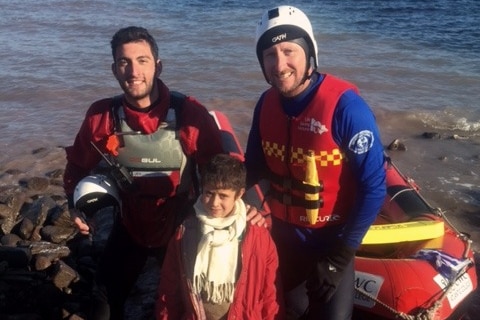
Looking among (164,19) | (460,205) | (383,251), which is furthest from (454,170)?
(164,19)

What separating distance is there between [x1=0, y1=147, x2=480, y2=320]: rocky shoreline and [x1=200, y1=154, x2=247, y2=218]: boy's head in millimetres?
1626

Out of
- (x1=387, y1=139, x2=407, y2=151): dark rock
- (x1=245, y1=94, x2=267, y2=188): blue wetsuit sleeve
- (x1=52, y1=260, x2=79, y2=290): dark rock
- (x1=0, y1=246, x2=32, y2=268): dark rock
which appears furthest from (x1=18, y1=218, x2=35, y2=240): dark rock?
(x1=387, y1=139, x2=407, y2=151): dark rock

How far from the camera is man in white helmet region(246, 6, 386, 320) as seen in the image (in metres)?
2.61

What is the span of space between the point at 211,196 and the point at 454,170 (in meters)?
4.87

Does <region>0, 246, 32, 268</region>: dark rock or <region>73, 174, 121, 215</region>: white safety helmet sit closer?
<region>73, 174, 121, 215</region>: white safety helmet

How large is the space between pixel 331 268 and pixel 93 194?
4.67 ft

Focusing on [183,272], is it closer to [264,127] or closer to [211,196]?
[211,196]

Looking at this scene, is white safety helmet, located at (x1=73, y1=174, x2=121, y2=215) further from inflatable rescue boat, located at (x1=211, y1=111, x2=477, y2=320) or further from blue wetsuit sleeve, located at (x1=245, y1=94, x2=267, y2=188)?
inflatable rescue boat, located at (x1=211, y1=111, x2=477, y2=320)

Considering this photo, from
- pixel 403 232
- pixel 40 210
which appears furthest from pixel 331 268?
pixel 40 210

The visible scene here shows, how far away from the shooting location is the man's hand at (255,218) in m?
2.82

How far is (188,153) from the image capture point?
3.24 m

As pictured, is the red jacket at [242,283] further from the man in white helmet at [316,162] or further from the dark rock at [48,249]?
the dark rock at [48,249]

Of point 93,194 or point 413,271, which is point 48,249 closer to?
point 93,194

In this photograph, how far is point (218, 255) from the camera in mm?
2746
